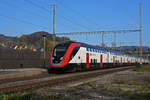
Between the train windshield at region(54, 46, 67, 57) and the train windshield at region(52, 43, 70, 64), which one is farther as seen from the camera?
the train windshield at region(54, 46, 67, 57)

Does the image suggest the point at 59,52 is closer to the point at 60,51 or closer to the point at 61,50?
the point at 60,51

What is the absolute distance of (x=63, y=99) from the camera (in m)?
7.64

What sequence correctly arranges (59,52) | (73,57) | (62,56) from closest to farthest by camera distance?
1. (62,56)
2. (59,52)
3. (73,57)

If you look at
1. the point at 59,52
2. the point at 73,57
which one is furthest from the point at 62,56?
the point at 73,57

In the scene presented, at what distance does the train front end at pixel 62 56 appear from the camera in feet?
69.2

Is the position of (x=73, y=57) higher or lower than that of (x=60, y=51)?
lower

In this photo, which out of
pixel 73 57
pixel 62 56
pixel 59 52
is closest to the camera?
pixel 62 56

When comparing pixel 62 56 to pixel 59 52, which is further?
pixel 59 52

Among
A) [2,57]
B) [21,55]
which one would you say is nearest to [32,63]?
[21,55]

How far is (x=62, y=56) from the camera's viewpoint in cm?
2127

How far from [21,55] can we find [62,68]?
33.7 ft

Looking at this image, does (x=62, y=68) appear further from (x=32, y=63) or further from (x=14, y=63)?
(x=32, y=63)

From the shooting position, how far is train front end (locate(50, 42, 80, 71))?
2109 centimetres

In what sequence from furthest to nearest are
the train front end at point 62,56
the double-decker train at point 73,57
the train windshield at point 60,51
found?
the train windshield at point 60,51 < the double-decker train at point 73,57 < the train front end at point 62,56
